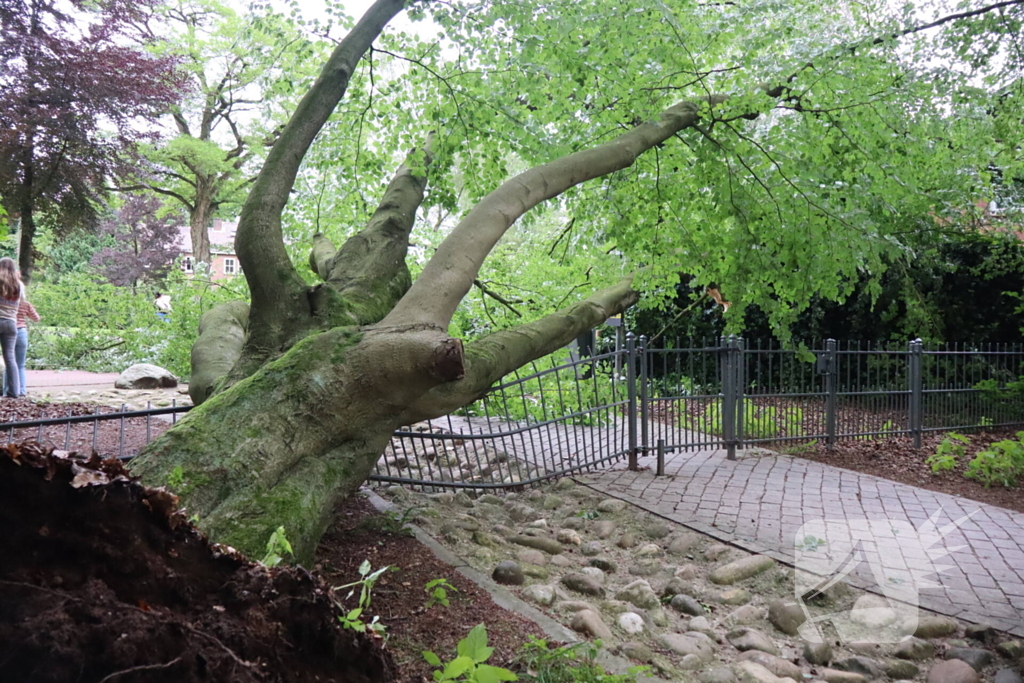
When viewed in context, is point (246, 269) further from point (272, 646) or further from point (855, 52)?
point (855, 52)

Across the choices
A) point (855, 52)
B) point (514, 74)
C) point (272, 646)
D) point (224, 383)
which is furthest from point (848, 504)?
point (272, 646)

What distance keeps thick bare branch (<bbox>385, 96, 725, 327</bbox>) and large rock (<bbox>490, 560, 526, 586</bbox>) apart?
5.62 ft

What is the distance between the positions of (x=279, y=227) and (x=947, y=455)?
886 centimetres

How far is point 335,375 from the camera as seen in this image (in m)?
3.25

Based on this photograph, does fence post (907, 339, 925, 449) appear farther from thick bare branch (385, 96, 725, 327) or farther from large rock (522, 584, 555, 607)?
large rock (522, 584, 555, 607)

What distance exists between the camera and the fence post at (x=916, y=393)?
10125 millimetres

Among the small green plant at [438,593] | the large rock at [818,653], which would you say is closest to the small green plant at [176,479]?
the small green plant at [438,593]

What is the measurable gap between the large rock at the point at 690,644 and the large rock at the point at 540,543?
139 cm

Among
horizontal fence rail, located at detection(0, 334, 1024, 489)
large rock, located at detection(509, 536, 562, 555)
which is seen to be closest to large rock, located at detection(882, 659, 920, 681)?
large rock, located at detection(509, 536, 562, 555)

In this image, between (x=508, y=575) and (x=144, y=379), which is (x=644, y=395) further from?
(x=144, y=379)

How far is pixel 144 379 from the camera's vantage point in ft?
39.3

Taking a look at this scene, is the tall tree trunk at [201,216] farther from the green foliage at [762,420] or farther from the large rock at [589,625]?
the large rock at [589,625]

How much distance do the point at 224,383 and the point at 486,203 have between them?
1.97 m

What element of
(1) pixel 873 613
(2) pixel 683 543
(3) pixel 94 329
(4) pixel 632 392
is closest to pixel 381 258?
(2) pixel 683 543
